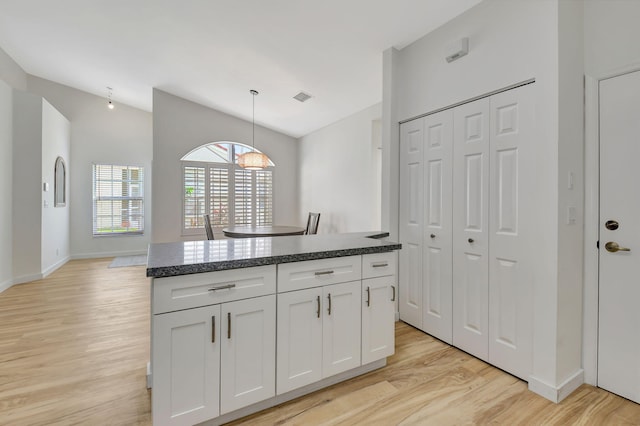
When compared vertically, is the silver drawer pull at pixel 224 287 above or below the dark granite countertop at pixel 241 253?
below

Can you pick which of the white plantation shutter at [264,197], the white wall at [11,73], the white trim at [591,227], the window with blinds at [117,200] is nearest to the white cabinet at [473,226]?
the white trim at [591,227]

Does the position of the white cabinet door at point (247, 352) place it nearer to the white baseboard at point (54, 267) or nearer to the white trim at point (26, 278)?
the white trim at point (26, 278)

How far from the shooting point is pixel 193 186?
20.3ft

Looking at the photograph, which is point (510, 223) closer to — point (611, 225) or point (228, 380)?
point (611, 225)

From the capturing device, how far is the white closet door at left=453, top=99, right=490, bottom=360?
2.25 m

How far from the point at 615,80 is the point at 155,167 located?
20.8ft

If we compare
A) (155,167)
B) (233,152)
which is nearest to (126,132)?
(155,167)

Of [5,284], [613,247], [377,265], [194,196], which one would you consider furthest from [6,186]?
[613,247]

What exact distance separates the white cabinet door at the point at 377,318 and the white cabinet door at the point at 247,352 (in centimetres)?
66

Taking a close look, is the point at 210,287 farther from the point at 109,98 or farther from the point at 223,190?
the point at 109,98

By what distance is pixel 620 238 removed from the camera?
6.18ft

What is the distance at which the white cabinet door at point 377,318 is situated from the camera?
2.04 meters

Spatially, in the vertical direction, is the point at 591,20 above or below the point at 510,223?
above

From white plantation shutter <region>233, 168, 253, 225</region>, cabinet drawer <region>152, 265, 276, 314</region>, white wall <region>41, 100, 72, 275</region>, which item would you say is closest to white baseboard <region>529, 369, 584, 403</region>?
cabinet drawer <region>152, 265, 276, 314</region>
